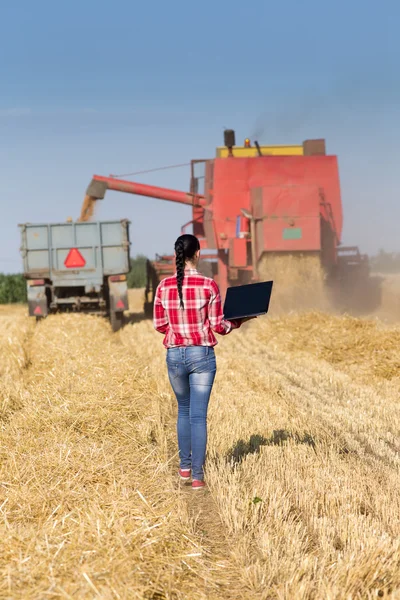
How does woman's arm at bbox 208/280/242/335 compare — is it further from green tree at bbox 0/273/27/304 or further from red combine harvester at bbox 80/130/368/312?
green tree at bbox 0/273/27/304

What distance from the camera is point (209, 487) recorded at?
15.0 feet

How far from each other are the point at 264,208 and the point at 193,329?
9500 millimetres

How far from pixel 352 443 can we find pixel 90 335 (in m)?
7.68

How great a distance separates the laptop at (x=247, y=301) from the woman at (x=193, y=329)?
0.27 ft

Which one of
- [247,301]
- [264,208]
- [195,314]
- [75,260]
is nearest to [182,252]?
[195,314]

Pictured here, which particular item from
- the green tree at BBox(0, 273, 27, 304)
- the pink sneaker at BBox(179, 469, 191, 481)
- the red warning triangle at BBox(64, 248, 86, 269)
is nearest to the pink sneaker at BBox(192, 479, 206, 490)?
the pink sneaker at BBox(179, 469, 191, 481)

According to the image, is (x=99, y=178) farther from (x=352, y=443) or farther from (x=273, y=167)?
(x=352, y=443)

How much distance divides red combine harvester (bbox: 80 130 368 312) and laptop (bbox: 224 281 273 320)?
9.09 m

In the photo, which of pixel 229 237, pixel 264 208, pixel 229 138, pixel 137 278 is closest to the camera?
pixel 264 208

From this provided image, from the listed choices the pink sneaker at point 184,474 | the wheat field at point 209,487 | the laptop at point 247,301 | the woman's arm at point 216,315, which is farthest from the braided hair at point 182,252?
the wheat field at point 209,487

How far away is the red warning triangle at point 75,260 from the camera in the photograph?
14812 millimetres

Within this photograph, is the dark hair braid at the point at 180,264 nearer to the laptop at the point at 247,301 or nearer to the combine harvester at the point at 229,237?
the laptop at the point at 247,301

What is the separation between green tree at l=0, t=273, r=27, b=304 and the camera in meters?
34.3

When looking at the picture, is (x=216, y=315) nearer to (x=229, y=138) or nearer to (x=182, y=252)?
(x=182, y=252)
